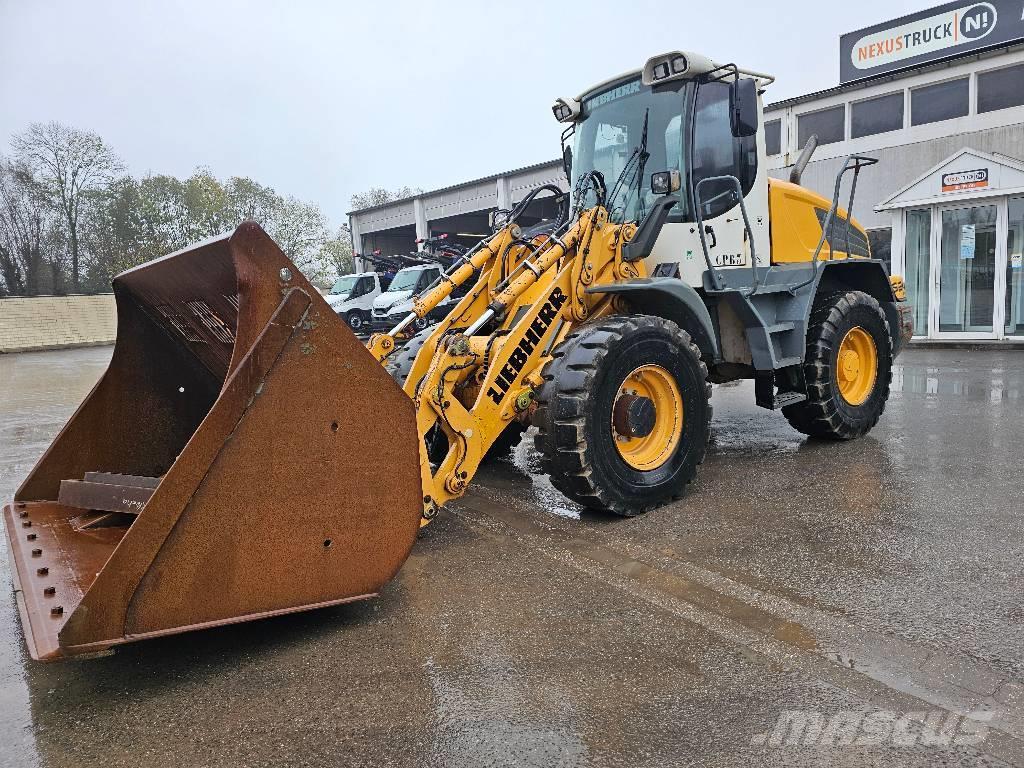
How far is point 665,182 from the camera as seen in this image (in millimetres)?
4926

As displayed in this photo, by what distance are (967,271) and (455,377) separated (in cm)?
1433

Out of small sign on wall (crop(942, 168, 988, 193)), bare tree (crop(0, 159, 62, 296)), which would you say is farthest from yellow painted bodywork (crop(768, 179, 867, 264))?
bare tree (crop(0, 159, 62, 296))

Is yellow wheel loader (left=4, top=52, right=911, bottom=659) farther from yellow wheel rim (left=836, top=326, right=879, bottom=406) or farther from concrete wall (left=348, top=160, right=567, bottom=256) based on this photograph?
concrete wall (left=348, top=160, right=567, bottom=256)

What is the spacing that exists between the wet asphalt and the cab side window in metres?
2.19

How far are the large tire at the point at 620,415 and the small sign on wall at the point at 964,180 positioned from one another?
12.5 meters

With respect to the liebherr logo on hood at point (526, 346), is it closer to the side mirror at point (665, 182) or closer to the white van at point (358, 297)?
the side mirror at point (665, 182)

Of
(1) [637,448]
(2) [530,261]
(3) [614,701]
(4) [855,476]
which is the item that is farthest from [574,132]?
(3) [614,701]

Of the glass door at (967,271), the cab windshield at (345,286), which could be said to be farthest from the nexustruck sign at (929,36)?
the cab windshield at (345,286)

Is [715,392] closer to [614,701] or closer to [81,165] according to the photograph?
[614,701]

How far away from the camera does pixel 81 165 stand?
37.0 metres

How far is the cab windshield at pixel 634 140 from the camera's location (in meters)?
5.20

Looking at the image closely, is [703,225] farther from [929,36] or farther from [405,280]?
[405,280]

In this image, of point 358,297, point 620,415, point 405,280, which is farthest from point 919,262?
point 358,297

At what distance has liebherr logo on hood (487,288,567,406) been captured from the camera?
4.12 metres
